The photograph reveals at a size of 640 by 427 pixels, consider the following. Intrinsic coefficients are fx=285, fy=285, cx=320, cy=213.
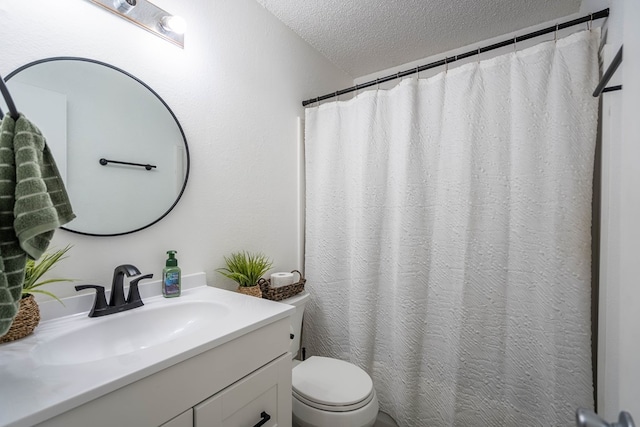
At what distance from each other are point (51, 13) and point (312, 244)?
61.1 inches

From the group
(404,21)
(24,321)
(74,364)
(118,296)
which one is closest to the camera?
(74,364)

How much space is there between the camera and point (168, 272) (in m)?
1.17

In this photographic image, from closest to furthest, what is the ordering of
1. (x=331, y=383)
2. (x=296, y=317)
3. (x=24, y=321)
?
(x=24, y=321) → (x=331, y=383) → (x=296, y=317)

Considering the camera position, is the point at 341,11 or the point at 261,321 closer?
the point at 261,321

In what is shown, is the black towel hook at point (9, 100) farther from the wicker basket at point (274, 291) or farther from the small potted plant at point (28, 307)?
the wicker basket at point (274, 291)

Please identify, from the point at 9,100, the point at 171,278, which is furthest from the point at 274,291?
the point at 9,100

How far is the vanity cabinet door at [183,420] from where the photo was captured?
0.69 meters

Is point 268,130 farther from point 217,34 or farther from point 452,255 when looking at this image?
point 452,255

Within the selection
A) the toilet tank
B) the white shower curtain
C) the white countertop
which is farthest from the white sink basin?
the white shower curtain

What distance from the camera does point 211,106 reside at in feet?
4.67

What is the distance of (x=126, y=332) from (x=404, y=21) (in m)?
2.15

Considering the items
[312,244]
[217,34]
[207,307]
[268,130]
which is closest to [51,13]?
[217,34]

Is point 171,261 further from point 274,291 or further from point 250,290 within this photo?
point 274,291

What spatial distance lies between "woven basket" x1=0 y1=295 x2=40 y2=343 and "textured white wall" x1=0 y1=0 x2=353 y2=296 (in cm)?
15
